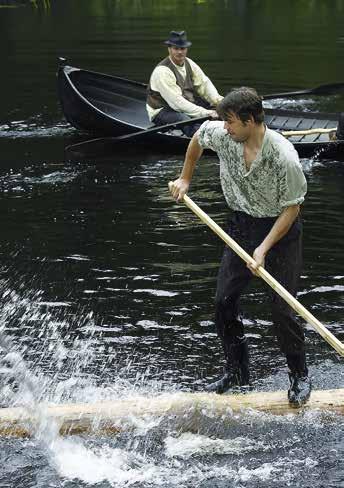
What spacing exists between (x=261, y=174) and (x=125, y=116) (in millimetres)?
10794

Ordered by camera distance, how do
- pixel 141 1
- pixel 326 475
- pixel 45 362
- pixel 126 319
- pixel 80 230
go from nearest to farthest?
pixel 326 475
pixel 45 362
pixel 126 319
pixel 80 230
pixel 141 1

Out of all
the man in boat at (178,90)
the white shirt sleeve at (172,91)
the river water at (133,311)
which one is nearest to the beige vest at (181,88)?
the man in boat at (178,90)

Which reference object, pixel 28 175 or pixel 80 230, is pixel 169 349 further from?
pixel 28 175

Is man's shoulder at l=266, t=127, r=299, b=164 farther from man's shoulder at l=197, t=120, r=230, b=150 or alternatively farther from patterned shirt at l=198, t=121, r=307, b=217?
man's shoulder at l=197, t=120, r=230, b=150

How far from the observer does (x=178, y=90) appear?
13.7 meters

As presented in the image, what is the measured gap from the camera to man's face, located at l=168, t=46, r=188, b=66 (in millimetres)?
13414

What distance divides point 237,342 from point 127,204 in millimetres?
5620

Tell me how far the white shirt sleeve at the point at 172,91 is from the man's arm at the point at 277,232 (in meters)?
7.95

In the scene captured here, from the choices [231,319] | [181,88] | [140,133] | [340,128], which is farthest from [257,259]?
[181,88]

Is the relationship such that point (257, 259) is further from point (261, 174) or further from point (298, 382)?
point (298, 382)

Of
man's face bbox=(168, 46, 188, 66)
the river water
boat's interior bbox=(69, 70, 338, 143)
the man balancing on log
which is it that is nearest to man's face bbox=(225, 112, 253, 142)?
the man balancing on log

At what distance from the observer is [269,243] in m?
5.71

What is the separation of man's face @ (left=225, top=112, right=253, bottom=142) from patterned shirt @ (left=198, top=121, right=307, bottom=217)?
0.11 m

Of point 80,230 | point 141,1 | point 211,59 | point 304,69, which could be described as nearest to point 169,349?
point 80,230
